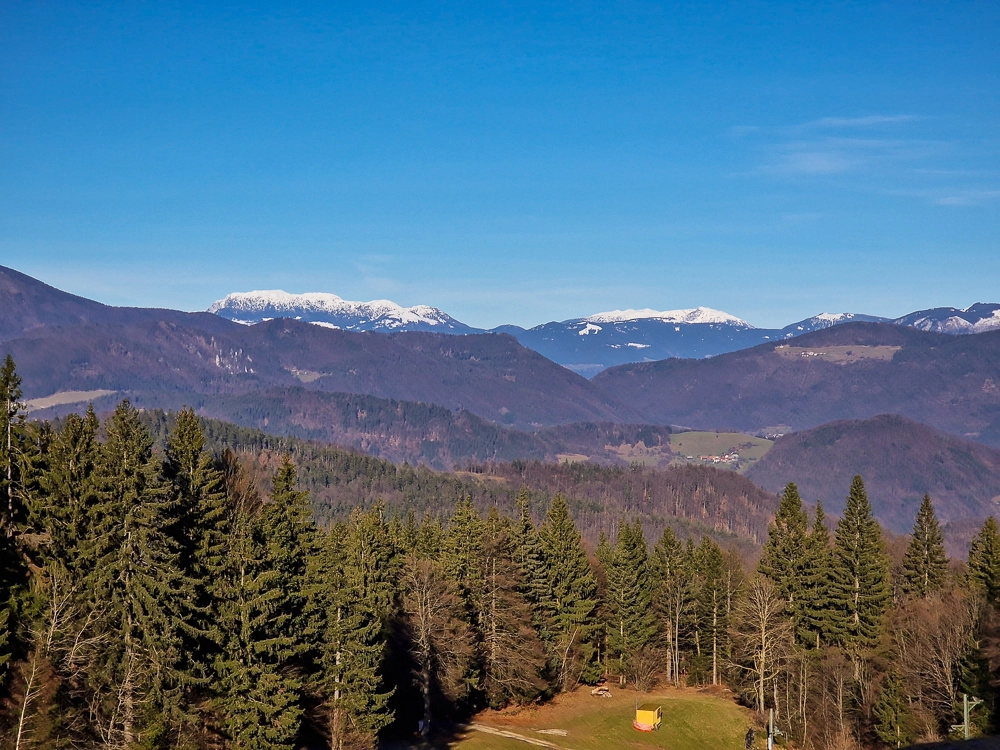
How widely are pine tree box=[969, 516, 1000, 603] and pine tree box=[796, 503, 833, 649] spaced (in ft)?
39.0

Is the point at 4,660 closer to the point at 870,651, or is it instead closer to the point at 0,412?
the point at 0,412

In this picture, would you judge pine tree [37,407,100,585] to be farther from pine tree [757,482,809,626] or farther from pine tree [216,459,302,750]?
pine tree [757,482,809,626]

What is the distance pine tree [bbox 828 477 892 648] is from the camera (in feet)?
277

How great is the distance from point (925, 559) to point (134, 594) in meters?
74.7

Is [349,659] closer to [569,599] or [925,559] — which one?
[569,599]

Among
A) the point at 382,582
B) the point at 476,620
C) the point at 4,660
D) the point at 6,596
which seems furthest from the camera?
the point at 476,620

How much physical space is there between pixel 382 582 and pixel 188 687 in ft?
70.5

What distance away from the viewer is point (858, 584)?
86.4 meters

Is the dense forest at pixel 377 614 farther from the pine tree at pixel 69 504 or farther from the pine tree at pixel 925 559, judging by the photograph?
the pine tree at pixel 925 559

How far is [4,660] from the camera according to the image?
38.6m

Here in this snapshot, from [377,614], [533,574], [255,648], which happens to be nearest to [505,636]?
[533,574]

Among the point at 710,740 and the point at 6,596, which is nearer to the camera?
the point at 6,596

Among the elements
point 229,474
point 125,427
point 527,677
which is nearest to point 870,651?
point 527,677

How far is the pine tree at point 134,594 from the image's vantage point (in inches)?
1667
